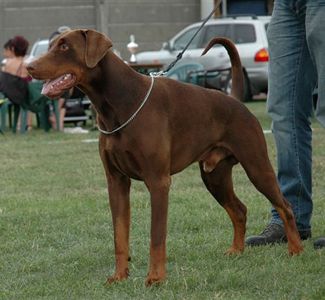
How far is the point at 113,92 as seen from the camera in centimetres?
494

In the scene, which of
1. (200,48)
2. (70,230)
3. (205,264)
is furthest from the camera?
(200,48)

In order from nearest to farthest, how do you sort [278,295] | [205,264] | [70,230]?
[278,295] < [205,264] < [70,230]

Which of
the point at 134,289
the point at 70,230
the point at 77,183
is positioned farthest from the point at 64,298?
the point at 77,183

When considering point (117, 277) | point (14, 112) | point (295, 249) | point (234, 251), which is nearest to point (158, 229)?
point (117, 277)

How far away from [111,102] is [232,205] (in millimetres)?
1340

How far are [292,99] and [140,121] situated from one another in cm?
153

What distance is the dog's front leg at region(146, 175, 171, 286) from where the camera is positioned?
4.95 m

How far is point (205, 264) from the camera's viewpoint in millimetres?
5527

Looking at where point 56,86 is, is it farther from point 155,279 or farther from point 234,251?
point 234,251

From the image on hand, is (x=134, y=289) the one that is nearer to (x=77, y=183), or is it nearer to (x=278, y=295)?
(x=278, y=295)

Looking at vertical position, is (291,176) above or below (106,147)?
below

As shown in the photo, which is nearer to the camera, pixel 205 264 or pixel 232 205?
pixel 205 264

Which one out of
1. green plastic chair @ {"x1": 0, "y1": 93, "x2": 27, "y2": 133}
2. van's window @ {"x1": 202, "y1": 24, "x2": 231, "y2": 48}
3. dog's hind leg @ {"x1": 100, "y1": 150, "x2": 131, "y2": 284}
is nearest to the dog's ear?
dog's hind leg @ {"x1": 100, "y1": 150, "x2": 131, "y2": 284}

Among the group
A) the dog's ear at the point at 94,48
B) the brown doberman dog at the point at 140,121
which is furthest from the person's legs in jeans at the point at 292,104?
the dog's ear at the point at 94,48
